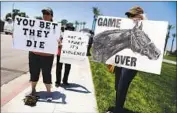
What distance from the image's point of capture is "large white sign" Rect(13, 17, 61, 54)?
596cm

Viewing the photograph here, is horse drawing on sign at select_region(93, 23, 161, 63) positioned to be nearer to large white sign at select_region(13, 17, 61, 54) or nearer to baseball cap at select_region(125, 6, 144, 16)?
baseball cap at select_region(125, 6, 144, 16)

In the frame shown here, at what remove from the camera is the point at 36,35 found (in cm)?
597

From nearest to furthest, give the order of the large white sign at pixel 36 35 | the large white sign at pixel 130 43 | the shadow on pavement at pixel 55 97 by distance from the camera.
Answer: the large white sign at pixel 130 43
the large white sign at pixel 36 35
the shadow on pavement at pixel 55 97

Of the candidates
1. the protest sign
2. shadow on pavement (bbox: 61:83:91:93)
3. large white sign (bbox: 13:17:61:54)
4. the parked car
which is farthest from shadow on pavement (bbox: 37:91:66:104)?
the parked car

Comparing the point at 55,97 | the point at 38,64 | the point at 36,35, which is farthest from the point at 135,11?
the point at 55,97

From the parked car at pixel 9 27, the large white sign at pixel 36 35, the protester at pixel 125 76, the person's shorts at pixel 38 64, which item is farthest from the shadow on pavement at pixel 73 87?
the parked car at pixel 9 27

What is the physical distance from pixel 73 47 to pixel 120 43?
188 centimetres

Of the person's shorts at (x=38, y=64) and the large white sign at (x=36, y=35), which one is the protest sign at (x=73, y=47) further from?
the large white sign at (x=36, y=35)

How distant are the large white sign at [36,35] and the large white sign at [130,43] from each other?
0.87 m

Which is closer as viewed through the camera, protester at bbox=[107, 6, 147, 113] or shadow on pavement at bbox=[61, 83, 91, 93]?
protester at bbox=[107, 6, 147, 113]

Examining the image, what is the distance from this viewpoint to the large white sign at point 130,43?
5047 mm

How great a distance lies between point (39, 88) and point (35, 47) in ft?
8.63

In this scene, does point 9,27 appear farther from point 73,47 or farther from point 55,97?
point 73,47

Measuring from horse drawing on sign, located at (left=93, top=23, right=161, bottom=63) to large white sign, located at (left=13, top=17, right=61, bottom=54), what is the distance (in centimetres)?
88
